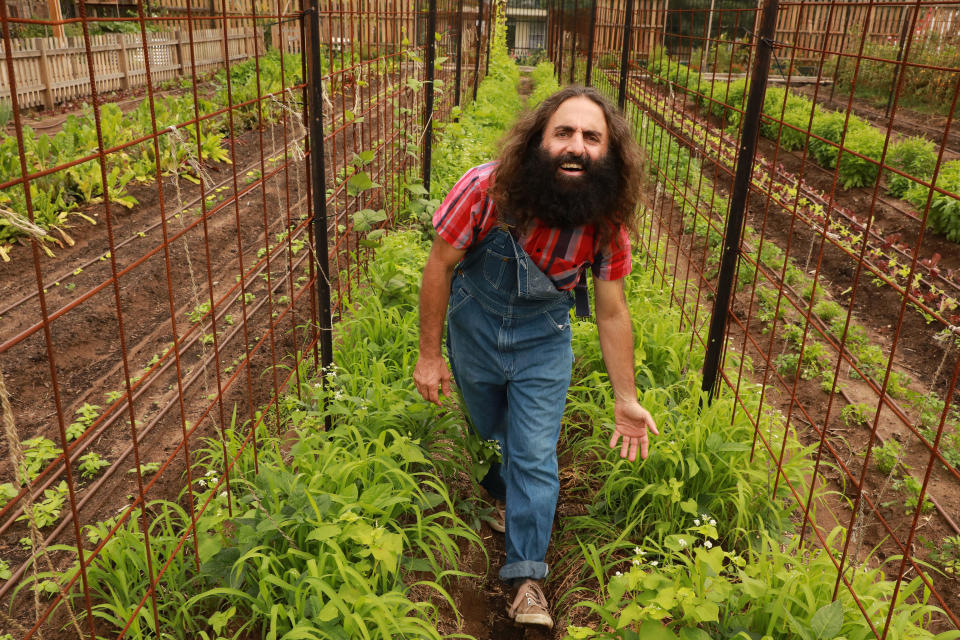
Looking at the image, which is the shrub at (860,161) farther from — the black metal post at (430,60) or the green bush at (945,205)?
the black metal post at (430,60)

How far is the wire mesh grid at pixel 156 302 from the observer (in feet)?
6.96

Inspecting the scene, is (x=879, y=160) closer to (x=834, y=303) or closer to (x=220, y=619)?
(x=834, y=303)

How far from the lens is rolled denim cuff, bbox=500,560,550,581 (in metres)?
2.68

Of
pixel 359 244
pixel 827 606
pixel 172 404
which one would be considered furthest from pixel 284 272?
pixel 827 606

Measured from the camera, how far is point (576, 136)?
104 inches

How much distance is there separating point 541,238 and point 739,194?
110 cm

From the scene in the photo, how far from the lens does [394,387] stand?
11.6 feet

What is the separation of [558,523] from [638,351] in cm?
118

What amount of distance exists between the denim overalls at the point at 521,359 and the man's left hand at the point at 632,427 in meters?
0.23

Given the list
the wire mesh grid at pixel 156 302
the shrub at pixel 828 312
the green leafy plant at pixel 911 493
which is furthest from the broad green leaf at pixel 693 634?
the shrub at pixel 828 312

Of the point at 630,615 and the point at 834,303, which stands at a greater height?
the point at 630,615

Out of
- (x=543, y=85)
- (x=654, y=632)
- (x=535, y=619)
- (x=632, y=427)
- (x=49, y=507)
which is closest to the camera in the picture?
(x=654, y=632)

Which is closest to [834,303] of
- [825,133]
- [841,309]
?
[841,309]

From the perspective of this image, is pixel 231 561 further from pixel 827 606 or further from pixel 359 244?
pixel 359 244
